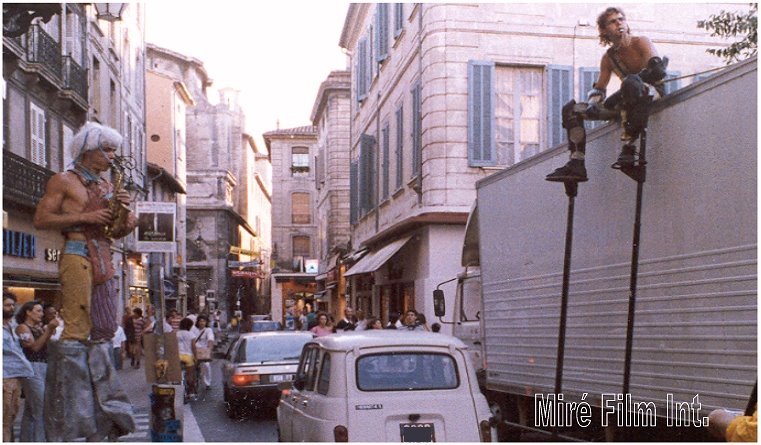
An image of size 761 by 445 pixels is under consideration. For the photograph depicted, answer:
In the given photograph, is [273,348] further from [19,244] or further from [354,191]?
[354,191]

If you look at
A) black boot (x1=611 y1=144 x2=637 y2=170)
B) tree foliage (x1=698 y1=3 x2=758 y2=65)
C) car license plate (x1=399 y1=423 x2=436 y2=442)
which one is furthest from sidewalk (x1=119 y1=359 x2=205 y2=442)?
tree foliage (x1=698 y1=3 x2=758 y2=65)

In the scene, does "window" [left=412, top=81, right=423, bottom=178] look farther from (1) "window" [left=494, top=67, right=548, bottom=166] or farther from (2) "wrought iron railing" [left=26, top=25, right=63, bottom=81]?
(2) "wrought iron railing" [left=26, top=25, right=63, bottom=81]

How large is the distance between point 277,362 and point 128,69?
87.6 ft

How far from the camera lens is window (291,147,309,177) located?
3317 inches

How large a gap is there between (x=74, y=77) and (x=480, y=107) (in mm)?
11899

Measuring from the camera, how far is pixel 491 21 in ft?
76.3

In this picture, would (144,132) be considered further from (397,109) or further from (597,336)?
(597,336)

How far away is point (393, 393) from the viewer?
331 inches

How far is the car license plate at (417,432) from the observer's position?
8.22m

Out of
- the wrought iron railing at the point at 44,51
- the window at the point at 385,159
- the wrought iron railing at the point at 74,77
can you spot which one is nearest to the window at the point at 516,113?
the window at the point at 385,159

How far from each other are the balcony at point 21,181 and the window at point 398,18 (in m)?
9.60

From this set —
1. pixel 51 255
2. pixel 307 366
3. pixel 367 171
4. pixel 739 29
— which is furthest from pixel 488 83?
pixel 307 366

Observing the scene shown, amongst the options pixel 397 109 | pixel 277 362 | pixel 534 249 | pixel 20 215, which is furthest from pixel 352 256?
pixel 534 249

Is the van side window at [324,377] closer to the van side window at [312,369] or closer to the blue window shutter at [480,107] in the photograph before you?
the van side window at [312,369]
